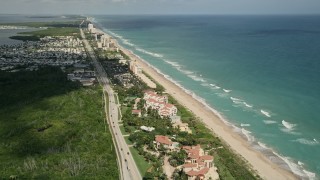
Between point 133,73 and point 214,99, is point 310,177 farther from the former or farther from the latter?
point 133,73

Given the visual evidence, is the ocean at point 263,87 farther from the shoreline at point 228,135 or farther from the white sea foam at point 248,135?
the shoreline at point 228,135

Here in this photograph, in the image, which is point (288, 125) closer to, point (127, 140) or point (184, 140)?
point (184, 140)

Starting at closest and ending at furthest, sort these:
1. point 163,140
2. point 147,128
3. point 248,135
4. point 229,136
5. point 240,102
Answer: point 163,140
point 229,136
point 147,128
point 248,135
point 240,102

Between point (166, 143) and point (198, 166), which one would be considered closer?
point (198, 166)

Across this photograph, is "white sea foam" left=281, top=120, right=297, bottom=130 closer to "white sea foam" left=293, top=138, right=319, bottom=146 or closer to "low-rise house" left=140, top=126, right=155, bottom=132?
"white sea foam" left=293, top=138, right=319, bottom=146

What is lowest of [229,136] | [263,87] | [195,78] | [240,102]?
[229,136]

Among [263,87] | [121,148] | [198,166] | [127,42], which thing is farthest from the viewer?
[127,42]

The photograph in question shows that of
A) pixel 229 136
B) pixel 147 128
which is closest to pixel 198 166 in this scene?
pixel 229 136

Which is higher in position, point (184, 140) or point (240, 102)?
point (240, 102)

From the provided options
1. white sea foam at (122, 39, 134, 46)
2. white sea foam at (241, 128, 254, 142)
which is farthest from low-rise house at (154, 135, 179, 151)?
white sea foam at (122, 39, 134, 46)
